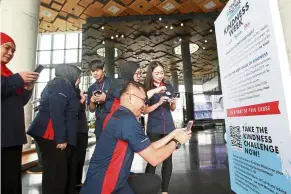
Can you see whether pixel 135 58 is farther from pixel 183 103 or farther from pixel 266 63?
pixel 266 63

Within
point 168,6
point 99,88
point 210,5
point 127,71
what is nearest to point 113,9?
point 168,6

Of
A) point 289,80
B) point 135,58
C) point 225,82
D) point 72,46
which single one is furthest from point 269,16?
point 72,46

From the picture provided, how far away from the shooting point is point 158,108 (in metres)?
2.14

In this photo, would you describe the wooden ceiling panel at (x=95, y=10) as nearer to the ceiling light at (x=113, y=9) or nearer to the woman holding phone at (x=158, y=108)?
the ceiling light at (x=113, y=9)

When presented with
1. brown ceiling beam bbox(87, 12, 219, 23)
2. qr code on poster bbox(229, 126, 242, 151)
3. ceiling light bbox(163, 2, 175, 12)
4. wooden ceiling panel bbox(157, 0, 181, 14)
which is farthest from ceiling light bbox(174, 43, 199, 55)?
qr code on poster bbox(229, 126, 242, 151)

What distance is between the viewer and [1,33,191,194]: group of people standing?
1166mm

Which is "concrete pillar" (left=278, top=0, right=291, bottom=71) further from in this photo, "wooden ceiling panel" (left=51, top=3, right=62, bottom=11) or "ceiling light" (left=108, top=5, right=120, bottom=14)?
"wooden ceiling panel" (left=51, top=3, right=62, bottom=11)

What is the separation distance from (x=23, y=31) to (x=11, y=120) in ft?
8.01

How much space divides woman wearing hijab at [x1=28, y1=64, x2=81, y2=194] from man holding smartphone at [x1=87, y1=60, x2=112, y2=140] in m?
0.27

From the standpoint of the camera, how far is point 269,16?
1.18 meters

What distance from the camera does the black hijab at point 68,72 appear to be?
79.3 inches

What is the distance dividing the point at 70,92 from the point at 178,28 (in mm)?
7208

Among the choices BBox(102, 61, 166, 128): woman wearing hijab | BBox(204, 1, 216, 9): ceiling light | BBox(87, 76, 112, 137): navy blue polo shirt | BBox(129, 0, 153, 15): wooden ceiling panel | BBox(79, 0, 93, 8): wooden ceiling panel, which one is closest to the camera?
BBox(102, 61, 166, 128): woman wearing hijab

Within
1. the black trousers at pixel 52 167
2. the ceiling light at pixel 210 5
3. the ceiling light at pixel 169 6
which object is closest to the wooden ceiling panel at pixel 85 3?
the ceiling light at pixel 169 6
